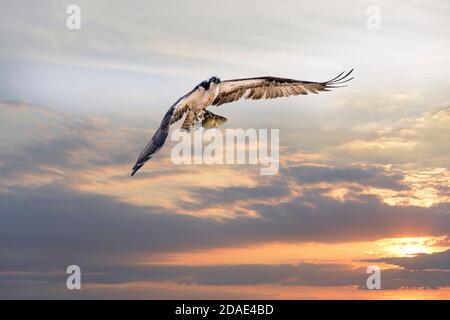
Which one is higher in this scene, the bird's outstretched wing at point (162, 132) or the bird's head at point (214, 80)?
the bird's head at point (214, 80)

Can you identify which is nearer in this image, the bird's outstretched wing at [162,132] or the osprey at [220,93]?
the bird's outstretched wing at [162,132]

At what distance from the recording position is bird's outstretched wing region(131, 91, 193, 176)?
25656 mm

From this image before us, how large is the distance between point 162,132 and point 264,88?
8.66m

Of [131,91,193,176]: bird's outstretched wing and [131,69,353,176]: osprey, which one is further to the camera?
[131,69,353,176]: osprey

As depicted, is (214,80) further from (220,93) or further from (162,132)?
(162,132)

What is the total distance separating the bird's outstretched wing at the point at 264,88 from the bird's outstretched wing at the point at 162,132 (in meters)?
2.70

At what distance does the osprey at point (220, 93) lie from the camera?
31.0 metres

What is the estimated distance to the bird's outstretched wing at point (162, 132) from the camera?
2566 cm

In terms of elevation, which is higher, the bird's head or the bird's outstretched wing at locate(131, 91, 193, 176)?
the bird's head
